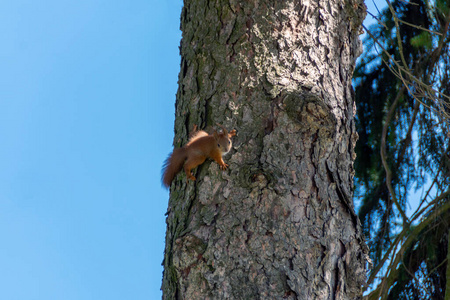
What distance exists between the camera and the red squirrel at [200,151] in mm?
1908

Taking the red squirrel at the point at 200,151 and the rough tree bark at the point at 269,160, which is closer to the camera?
the rough tree bark at the point at 269,160

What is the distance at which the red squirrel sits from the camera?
191 cm

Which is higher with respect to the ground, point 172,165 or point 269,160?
point 172,165

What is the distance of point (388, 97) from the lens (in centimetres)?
391

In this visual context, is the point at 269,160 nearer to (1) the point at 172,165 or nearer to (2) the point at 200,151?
(2) the point at 200,151

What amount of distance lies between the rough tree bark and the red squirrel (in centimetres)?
3

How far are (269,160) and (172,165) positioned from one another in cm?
43

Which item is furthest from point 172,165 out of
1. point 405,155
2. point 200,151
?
point 405,155

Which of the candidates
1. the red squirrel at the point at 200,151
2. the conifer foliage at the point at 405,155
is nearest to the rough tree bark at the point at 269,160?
the red squirrel at the point at 200,151

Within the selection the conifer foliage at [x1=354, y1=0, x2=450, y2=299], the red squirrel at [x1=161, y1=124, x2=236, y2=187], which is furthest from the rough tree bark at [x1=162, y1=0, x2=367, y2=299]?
the conifer foliage at [x1=354, y1=0, x2=450, y2=299]

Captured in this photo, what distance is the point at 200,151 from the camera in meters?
1.96

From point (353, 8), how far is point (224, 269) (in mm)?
1315

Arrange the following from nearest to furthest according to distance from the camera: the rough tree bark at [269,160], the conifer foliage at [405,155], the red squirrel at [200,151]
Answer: the rough tree bark at [269,160]
the red squirrel at [200,151]
the conifer foliage at [405,155]

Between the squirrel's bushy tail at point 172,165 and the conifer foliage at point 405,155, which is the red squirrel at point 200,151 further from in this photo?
the conifer foliage at point 405,155
